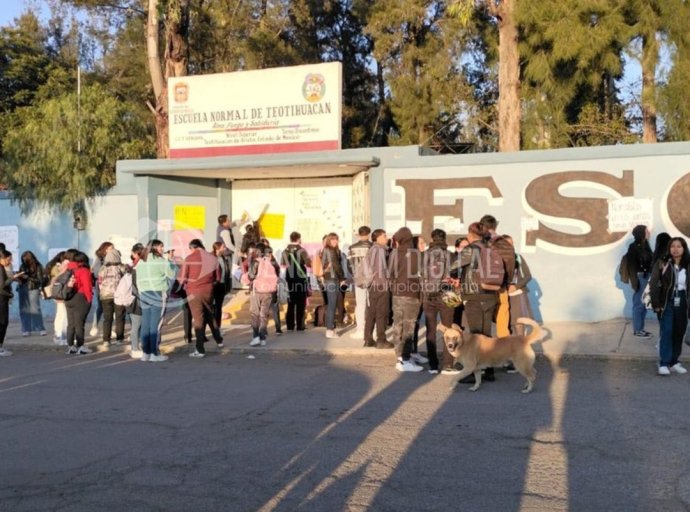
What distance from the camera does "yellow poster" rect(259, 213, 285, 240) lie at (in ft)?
59.3

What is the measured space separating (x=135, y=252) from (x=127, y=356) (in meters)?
1.68

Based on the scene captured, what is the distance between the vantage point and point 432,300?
31.9 ft

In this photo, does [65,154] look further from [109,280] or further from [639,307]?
[639,307]

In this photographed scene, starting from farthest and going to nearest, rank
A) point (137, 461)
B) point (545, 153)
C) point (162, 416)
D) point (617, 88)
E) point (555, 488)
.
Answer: point (617, 88), point (545, 153), point (162, 416), point (137, 461), point (555, 488)

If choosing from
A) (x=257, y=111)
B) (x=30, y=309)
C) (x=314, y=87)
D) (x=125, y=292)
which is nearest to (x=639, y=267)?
(x=314, y=87)

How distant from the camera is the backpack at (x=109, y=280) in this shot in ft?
43.0

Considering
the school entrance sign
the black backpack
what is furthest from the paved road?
the school entrance sign

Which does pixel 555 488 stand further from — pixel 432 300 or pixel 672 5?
pixel 672 5

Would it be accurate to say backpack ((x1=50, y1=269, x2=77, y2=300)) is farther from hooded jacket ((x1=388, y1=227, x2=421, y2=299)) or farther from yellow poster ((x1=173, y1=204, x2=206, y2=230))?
hooded jacket ((x1=388, y1=227, x2=421, y2=299))

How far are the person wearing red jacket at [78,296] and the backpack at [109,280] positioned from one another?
60 cm

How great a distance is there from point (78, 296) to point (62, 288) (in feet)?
0.96

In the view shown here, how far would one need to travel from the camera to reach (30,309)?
47.7ft

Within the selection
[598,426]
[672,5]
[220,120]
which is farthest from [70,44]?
[598,426]

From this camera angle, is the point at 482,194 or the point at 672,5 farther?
the point at 672,5
